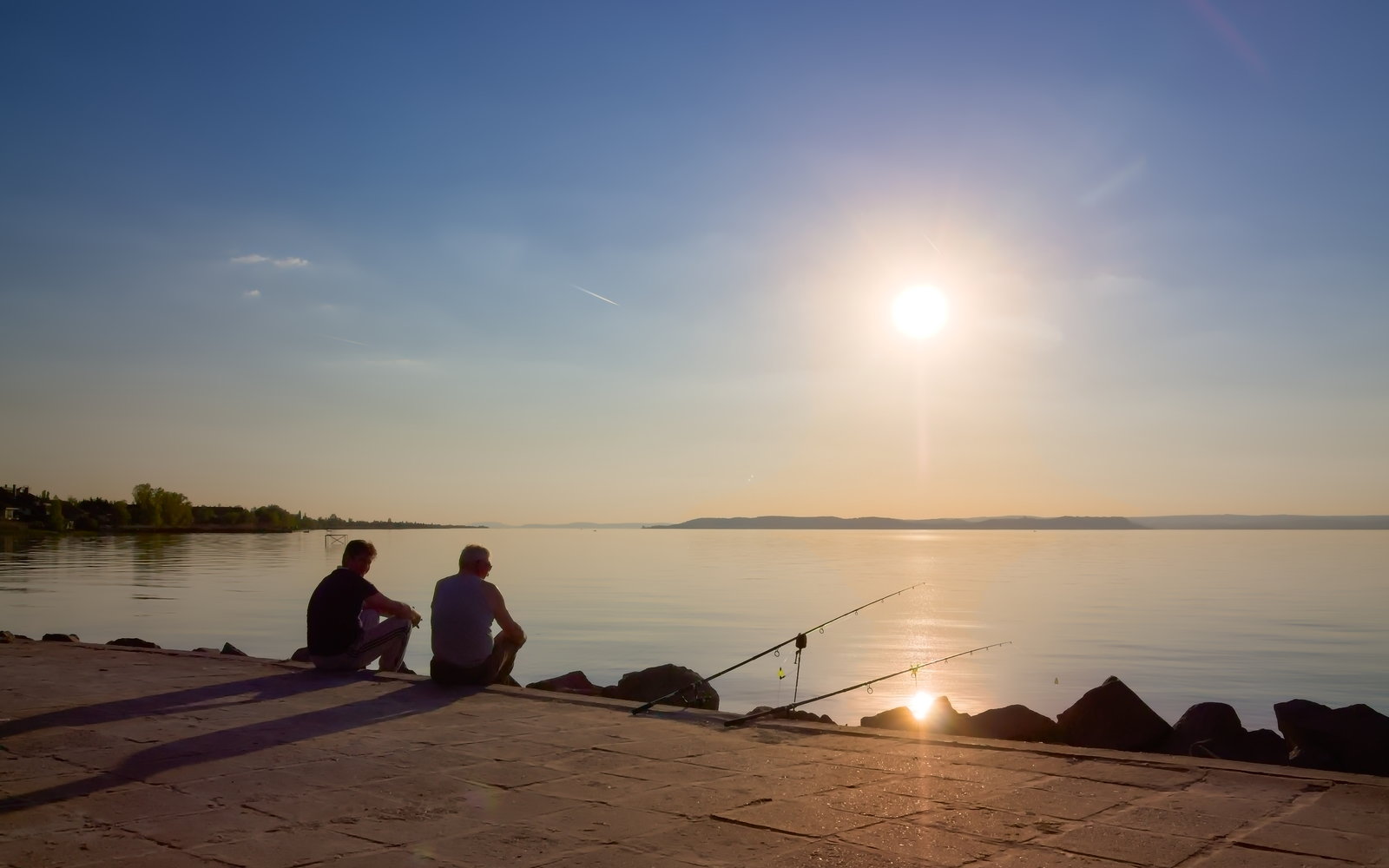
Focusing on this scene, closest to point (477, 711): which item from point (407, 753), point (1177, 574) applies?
point (407, 753)

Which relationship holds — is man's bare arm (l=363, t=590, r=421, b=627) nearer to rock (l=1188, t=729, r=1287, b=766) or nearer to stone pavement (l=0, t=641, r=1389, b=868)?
stone pavement (l=0, t=641, r=1389, b=868)

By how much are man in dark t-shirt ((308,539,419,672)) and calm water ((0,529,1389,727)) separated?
25.0ft

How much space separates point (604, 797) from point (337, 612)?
5508 millimetres

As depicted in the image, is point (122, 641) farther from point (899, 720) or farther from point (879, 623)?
point (879, 623)

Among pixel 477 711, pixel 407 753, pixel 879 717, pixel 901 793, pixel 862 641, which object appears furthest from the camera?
pixel 862 641

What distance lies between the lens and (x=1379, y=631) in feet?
85.0

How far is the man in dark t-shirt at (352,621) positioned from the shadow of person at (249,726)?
23cm

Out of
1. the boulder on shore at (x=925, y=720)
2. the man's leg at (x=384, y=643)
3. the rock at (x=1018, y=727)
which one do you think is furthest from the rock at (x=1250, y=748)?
the man's leg at (x=384, y=643)

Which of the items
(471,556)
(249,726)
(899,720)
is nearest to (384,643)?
(471,556)

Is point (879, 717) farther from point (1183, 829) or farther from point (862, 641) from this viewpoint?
point (862, 641)

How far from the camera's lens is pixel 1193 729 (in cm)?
1019

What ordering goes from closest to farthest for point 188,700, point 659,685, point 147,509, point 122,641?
point 188,700 < point 659,685 < point 122,641 < point 147,509

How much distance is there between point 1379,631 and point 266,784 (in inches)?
1157

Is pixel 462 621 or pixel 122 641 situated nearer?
pixel 462 621
